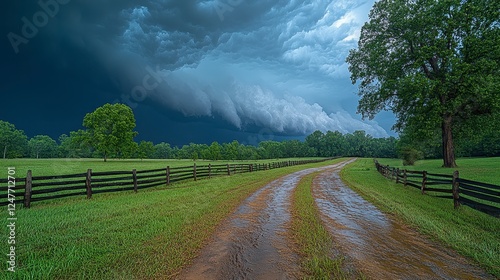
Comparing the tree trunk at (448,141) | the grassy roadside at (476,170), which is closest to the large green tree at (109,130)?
the grassy roadside at (476,170)

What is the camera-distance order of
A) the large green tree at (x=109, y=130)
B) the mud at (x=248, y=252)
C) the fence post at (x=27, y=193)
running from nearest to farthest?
the mud at (x=248, y=252) → the fence post at (x=27, y=193) → the large green tree at (x=109, y=130)

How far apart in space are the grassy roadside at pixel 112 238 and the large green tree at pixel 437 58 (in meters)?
20.6

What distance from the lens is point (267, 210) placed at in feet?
28.2

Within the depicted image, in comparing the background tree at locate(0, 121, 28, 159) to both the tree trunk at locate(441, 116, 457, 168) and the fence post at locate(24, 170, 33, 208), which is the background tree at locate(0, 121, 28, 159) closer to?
the fence post at locate(24, 170, 33, 208)

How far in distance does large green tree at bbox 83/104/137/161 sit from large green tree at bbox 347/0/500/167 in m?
45.0

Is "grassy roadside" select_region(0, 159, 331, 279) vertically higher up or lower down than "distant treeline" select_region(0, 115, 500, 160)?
lower down

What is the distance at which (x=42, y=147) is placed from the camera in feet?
328

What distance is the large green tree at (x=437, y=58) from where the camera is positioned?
61.0 feet

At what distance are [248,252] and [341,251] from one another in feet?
6.55

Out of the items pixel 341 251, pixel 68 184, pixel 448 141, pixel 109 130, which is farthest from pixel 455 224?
pixel 109 130

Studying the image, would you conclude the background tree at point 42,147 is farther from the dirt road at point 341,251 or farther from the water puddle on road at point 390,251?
the water puddle on road at point 390,251

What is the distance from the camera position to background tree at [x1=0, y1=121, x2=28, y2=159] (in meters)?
68.8

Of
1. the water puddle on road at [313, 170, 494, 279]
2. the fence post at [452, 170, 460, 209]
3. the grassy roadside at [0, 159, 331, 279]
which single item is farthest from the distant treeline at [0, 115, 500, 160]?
the grassy roadside at [0, 159, 331, 279]

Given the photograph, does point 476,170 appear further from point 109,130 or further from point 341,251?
point 109,130
